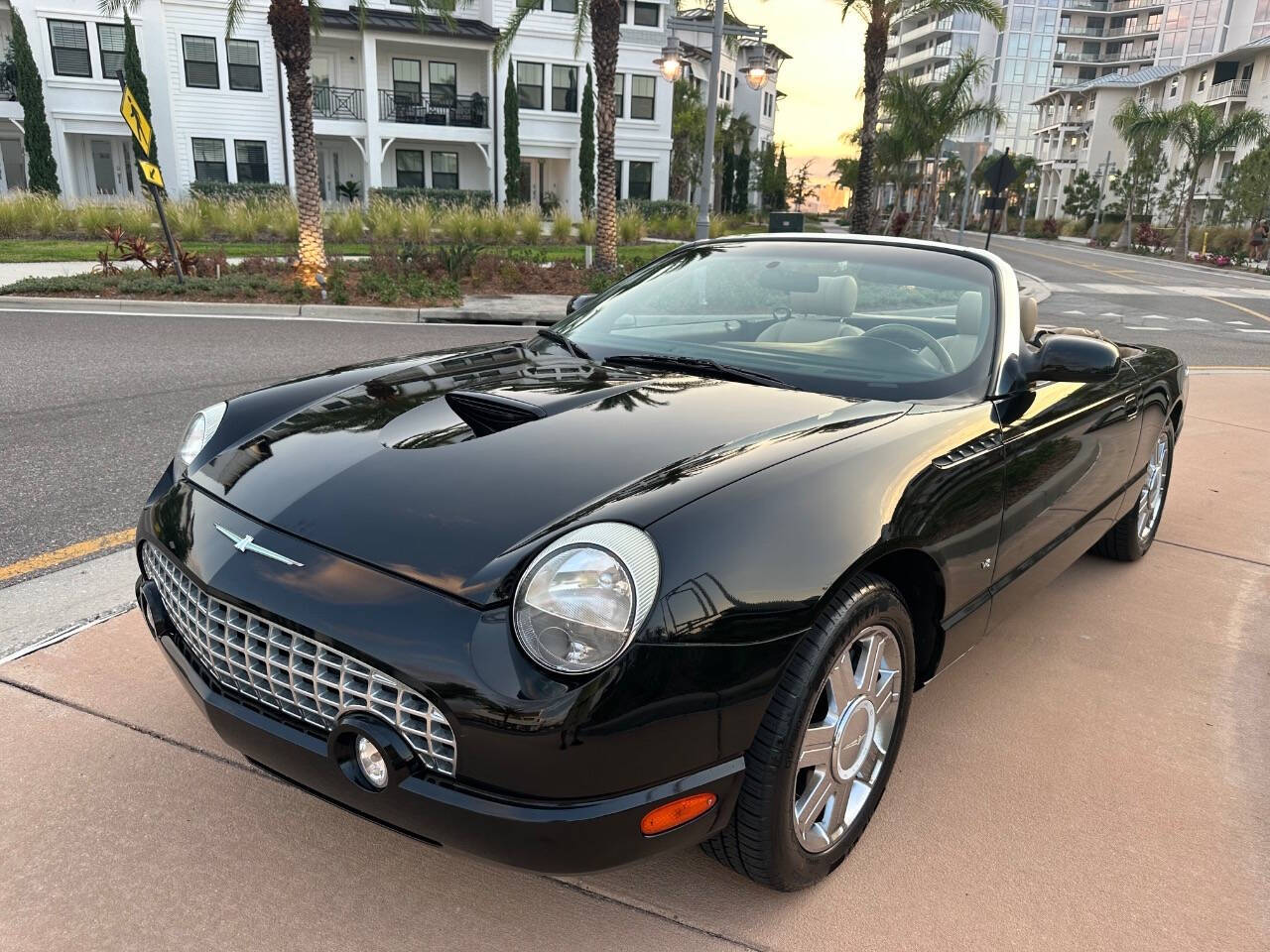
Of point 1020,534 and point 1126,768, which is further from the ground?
point 1020,534

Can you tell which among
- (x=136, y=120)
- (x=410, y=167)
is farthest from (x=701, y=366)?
(x=410, y=167)

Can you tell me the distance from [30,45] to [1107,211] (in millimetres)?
70177

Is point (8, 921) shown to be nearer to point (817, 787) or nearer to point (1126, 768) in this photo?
point (817, 787)

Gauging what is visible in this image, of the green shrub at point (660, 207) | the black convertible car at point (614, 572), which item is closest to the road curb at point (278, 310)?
the black convertible car at point (614, 572)

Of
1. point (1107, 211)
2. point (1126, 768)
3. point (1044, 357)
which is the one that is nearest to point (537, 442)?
point (1044, 357)

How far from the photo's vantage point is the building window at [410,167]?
1442 inches

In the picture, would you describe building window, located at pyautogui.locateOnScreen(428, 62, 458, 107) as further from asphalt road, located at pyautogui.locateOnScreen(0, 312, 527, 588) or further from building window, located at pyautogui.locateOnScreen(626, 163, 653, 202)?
asphalt road, located at pyautogui.locateOnScreen(0, 312, 527, 588)

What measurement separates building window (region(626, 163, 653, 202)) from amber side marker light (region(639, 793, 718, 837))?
3908cm

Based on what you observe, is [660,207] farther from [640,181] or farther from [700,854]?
[700,854]

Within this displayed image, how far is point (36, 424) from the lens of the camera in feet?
19.9

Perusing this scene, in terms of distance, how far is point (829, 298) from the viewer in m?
3.36

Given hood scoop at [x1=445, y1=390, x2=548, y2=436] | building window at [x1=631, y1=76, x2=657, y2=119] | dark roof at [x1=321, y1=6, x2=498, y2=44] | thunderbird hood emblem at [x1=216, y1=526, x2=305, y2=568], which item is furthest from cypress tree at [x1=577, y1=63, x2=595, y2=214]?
thunderbird hood emblem at [x1=216, y1=526, x2=305, y2=568]

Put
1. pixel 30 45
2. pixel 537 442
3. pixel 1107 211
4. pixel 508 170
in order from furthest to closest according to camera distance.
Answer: pixel 1107 211 → pixel 508 170 → pixel 30 45 → pixel 537 442

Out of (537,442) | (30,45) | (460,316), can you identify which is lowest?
(460,316)
